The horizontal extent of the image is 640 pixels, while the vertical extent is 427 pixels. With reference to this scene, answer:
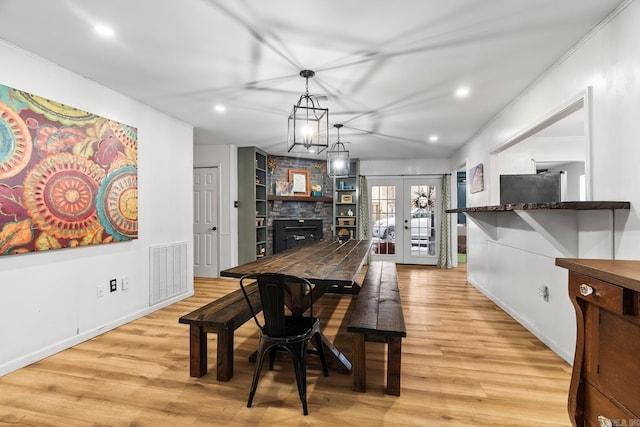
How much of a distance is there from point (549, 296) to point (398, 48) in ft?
7.95

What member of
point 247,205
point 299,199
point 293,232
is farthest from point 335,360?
point 299,199

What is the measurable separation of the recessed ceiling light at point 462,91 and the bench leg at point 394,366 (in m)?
2.43

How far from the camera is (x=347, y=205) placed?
690cm

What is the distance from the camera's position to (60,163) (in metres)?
2.53

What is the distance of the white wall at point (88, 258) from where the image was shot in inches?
88.7

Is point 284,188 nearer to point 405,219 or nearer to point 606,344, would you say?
point 405,219

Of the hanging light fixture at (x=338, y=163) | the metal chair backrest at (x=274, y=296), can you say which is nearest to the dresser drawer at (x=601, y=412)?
the metal chair backrest at (x=274, y=296)

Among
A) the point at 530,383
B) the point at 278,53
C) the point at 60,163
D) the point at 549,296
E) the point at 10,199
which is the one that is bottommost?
the point at 530,383

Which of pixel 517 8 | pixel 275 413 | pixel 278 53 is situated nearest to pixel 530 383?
pixel 275 413

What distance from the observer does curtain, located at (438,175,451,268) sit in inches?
248

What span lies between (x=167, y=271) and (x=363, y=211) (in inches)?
163

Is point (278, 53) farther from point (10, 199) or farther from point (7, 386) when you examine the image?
point (7, 386)

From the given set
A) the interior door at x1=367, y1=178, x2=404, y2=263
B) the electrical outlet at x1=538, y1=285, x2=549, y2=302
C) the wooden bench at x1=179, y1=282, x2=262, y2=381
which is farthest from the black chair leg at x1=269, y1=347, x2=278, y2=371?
the interior door at x1=367, y1=178, x2=404, y2=263

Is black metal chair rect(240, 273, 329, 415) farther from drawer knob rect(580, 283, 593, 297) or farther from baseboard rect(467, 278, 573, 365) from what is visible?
baseboard rect(467, 278, 573, 365)
